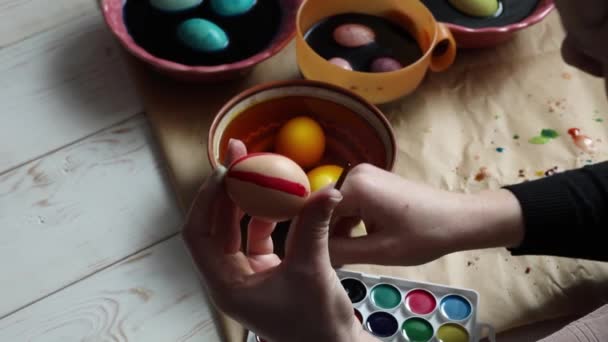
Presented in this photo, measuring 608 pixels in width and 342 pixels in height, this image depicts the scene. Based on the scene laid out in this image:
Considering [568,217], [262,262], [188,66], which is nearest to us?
[262,262]

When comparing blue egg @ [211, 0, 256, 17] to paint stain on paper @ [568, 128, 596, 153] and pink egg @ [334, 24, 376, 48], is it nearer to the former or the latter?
pink egg @ [334, 24, 376, 48]

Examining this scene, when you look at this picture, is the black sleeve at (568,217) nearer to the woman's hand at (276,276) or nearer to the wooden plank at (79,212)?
the woman's hand at (276,276)

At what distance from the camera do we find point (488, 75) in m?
0.76

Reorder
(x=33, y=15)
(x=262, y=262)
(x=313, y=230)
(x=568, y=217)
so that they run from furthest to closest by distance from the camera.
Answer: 1. (x=33, y=15)
2. (x=568, y=217)
3. (x=262, y=262)
4. (x=313, y=230)

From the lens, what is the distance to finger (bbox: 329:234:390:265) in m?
0.55

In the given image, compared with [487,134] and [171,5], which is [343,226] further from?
[171,5]

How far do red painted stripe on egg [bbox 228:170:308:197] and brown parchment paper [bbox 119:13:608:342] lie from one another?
0.21 meters

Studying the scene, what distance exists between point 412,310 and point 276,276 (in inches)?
8.5

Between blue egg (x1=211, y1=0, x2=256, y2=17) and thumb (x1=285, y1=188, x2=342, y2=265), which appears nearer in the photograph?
thumb (x1=285, y1=188, x2=342, y2=265)

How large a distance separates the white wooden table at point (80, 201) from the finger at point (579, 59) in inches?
14.9

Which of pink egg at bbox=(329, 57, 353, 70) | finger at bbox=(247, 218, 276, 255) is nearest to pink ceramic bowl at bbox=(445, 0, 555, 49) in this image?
pink egg at bbox=(329, 57, 353, 70)

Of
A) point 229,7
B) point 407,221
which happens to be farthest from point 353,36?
point 407,221

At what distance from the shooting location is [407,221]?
54 centimetres

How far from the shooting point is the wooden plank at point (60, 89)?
70 cm
